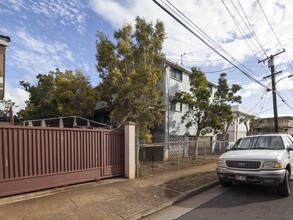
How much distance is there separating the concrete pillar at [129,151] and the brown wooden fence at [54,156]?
8.7 inches

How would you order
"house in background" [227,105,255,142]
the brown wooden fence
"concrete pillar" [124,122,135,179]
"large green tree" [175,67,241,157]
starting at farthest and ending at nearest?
"house in background" [227,105,255,142]
"large green tree" [175,67,241,157]
"concrete pillar" [124,122,135,179]
the brown wooden fence

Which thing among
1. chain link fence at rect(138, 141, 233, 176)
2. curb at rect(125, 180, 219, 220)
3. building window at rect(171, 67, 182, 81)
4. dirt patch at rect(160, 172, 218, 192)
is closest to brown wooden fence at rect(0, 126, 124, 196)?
dirt patch at rect(160, 172, 218, 192)

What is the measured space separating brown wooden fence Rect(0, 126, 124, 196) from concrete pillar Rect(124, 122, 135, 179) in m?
0.22

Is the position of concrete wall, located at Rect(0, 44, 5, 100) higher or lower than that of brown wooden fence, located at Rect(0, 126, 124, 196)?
higher

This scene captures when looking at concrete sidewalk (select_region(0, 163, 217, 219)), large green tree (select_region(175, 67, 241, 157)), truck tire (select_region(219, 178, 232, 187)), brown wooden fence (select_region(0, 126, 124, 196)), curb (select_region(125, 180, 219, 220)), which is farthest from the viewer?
large green tree (select_region(175, 67, 241, 157))

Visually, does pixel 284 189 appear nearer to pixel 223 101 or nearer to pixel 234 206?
pixel 234 206

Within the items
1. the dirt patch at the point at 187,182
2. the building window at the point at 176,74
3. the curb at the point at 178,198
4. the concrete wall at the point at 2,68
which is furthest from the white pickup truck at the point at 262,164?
the building window at the point at 176,74

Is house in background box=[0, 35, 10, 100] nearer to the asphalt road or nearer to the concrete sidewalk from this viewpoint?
the concrete sidewalk

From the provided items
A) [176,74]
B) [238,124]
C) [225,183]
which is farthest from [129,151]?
[238,124]

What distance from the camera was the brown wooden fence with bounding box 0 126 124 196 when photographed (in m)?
6.54

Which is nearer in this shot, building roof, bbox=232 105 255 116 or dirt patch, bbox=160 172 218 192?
dirt patch, bbox=160 172 218 192

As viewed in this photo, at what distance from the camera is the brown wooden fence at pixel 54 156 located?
6.54m

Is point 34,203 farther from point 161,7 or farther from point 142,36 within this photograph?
point 142,36

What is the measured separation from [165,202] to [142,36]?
859 centimetres
